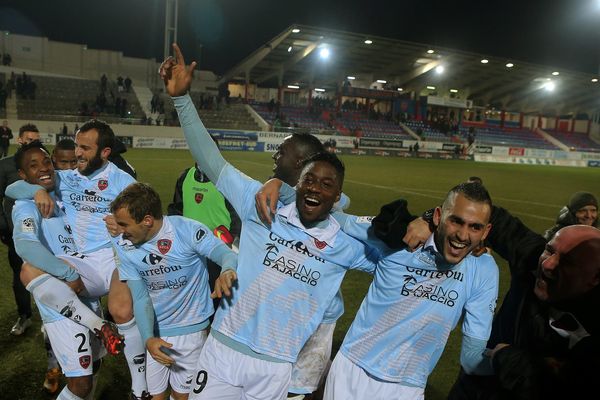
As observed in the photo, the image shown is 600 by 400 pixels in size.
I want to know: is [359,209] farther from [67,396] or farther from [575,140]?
[575,140]

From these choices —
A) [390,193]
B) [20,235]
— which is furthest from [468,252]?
[390,193]

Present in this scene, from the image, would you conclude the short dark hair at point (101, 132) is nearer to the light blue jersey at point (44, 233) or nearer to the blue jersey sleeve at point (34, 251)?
the light blue jersey at point (44, 233)

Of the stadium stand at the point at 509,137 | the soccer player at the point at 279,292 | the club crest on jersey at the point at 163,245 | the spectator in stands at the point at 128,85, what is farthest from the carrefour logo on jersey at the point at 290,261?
the stadium stand at the point at 509,137

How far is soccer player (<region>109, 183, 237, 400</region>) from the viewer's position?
305 centimetres

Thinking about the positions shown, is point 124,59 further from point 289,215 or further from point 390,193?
point 289,215

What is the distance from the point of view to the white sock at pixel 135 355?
3373 millimetres

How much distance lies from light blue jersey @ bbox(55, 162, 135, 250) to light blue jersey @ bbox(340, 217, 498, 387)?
2258 millimetres

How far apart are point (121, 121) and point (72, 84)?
33.4 ft

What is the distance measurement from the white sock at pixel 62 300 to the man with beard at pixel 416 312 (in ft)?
5.81

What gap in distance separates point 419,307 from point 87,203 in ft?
9.23

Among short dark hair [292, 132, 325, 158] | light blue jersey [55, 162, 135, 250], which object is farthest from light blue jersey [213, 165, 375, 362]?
light blue jersey [55, 162, 135, 250]

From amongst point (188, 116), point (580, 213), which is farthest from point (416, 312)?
point (580, 213)

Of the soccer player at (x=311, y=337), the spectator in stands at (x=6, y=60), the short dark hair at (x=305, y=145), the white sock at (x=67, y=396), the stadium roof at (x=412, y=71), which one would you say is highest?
the stadium roof at (x=412, y=71)

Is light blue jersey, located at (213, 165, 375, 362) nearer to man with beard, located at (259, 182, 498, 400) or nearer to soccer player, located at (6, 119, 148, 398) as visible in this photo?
man with beard, located at (259, 182, 498, 400)
